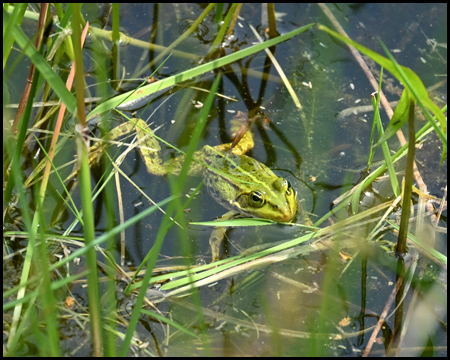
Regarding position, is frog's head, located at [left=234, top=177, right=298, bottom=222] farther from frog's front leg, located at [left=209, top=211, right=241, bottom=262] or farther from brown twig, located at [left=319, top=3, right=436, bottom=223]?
brown twig, located at [left=319, top=3, right=436, bottom=223]

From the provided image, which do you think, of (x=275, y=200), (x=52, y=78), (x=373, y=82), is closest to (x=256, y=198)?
(x=275, y=200)

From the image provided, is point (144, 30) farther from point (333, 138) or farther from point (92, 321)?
point (92, 321)

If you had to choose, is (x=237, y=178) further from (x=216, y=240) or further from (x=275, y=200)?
(x=216, y=240)

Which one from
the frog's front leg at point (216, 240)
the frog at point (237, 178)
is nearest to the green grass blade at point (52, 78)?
the frog at point (237, 178)

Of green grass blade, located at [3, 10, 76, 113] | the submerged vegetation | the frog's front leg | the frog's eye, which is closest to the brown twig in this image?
the submerged vegetation

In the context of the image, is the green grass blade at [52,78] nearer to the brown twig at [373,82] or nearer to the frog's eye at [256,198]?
the frog's eye at [256,198]
